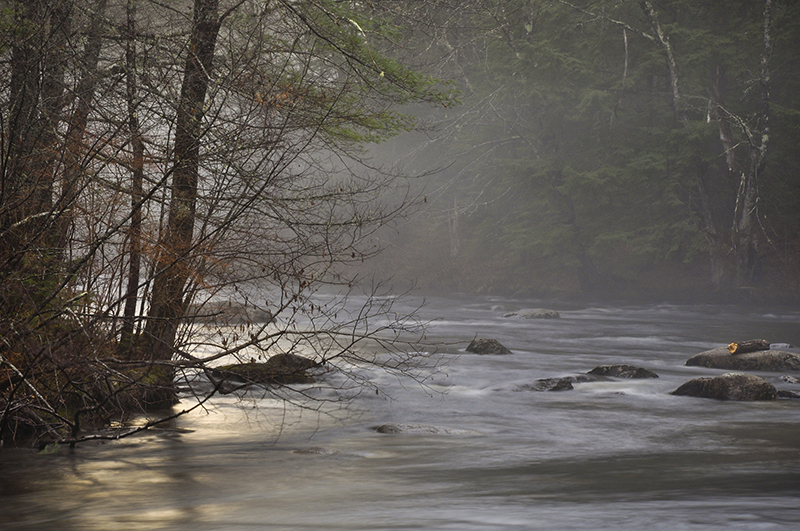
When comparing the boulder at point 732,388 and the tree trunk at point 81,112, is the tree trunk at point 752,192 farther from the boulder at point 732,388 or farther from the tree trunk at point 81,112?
the tree trunk at point 81,112

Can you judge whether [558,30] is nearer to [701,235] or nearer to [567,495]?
[701,235]

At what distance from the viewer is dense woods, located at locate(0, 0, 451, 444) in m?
6.30

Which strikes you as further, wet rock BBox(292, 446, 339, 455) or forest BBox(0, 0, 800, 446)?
wet rock BBox(292, 446, 339, 455)


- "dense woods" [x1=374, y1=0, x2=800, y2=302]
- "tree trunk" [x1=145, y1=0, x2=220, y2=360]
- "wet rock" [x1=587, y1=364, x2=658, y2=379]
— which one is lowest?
"wet rock" [x1=587, y1=364, x2=658, y2=379]

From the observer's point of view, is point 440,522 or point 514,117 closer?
point 440,522

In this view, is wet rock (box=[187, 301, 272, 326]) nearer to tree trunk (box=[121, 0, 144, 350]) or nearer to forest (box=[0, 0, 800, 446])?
forest (box=[0, 0, 800, 446])

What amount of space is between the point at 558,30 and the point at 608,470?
2441 cm

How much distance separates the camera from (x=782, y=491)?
19.8 ft

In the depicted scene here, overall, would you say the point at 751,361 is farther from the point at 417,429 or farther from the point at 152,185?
the point at 152,185

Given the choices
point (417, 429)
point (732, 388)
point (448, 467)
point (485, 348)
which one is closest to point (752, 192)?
point (485, 348)

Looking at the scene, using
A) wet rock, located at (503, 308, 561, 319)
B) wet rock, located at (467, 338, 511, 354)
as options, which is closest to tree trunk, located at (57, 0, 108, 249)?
wet rock, located at (467, 338, 511, 354)

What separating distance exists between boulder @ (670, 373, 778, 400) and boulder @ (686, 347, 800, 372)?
250 cm

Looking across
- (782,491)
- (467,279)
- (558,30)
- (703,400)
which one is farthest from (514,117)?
(782,491)

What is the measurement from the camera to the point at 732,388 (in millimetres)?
11008
